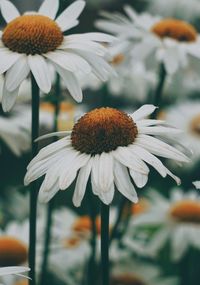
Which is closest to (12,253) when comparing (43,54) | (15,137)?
(15,137)

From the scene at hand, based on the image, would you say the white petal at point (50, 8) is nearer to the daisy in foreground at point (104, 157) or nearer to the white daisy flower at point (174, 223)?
the daisy in foreground at point (104, 157)

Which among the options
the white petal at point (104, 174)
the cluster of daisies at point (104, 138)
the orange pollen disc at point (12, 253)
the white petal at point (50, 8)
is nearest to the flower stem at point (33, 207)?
the cluster of daisies at point (104, 138)

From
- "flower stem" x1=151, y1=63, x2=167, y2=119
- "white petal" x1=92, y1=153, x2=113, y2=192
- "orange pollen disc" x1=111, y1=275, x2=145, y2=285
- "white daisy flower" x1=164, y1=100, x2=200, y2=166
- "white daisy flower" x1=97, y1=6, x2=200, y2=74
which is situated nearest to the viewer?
"white petal" x1=92, y1=153, x2=113, y2=192

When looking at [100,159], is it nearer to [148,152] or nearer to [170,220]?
[148,152]

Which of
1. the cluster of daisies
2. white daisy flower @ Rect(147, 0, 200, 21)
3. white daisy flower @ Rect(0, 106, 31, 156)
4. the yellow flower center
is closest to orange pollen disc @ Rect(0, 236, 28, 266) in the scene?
the cluster of daisies

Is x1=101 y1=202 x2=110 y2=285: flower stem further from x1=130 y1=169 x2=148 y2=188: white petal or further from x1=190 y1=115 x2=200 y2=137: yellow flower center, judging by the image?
x1=190 y1=115 x2=200 y2=137: yellow flower center

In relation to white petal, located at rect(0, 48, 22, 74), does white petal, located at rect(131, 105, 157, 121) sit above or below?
below

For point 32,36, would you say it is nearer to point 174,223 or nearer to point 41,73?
point 41,73

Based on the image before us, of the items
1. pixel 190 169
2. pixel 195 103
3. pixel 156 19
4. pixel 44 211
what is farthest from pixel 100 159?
pixel 195 103
